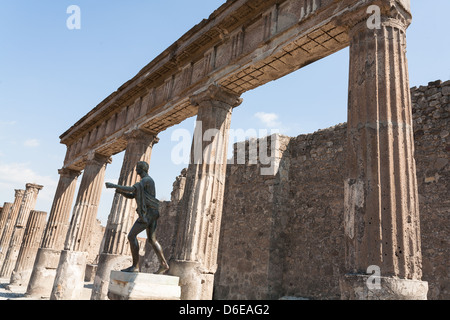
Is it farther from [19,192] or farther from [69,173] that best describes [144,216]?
[19,192]

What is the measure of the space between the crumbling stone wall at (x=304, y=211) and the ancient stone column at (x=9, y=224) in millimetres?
14857

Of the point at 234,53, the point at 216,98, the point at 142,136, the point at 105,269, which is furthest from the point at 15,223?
the point at 234,53

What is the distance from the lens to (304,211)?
8992 mm

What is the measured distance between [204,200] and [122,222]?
10.4 feet

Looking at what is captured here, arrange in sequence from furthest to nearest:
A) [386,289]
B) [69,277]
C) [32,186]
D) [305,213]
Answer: [32,186] → [69,277] → [305,213] → [386,289]

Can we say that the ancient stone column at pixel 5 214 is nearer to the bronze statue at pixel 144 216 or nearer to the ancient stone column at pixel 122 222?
the ancient stone column at pixel 122 222

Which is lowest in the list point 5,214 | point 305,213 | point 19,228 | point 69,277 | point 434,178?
point 69,277

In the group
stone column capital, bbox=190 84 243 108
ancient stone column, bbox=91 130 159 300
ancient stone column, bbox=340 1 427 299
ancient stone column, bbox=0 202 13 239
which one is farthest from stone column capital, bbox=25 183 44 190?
ancient stone column, bbox=340 1 427 299

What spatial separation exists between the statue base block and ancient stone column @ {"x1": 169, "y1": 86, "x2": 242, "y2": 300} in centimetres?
24

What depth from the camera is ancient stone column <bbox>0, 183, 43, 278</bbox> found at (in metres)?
18.1

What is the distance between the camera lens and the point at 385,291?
2.95 metres

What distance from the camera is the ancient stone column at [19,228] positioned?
18.1 m

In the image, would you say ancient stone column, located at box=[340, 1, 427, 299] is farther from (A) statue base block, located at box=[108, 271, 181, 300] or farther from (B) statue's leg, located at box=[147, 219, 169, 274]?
(B) statue's leg, located at box=[147, 219, 169, 274]
